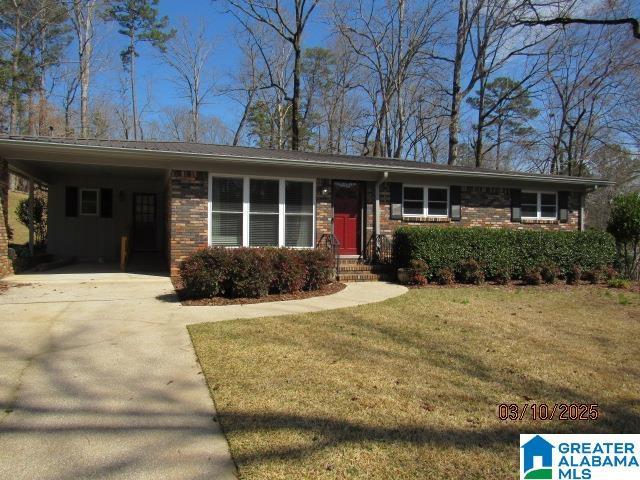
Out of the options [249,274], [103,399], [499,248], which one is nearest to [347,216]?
[499,248]

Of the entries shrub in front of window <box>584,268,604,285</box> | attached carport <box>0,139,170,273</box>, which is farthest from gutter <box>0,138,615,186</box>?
attached carport <box>0,139,170,273</box>

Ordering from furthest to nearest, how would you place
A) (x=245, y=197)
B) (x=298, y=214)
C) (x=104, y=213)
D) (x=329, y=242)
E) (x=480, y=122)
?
1. (x=480, y=122)
2. (x=104, y=213)
3. (x=329, y=242)
4. (x=298, y=214)
5. (x=245, y=197)

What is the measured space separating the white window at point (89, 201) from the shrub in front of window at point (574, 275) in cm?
1429

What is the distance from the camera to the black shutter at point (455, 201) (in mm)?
12672

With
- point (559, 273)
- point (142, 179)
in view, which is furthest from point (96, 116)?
point (559, 273)

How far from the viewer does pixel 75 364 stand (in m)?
4.28

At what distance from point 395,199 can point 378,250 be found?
1.58 meters

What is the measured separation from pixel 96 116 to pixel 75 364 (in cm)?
2977

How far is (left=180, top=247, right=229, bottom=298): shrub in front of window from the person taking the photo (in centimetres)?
735

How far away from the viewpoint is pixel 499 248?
10.8 meters

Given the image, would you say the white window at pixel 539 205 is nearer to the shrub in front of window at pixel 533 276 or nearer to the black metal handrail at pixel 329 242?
the shrub in front of window at pixel 533 276

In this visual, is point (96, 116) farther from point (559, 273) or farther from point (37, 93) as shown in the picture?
point (559, 273)

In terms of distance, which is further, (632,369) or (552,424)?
(632,369)

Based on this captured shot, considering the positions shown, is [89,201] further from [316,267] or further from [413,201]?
[413,201]
